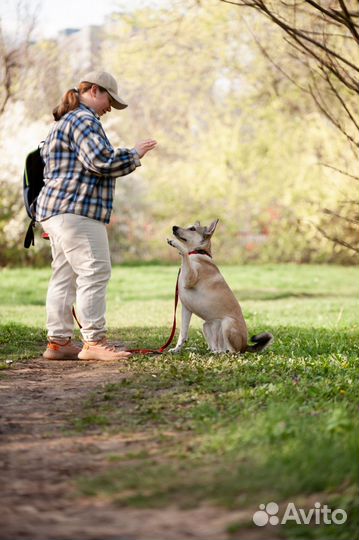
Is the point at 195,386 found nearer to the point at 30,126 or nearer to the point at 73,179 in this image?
the point at 73,179

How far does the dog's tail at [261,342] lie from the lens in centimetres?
742

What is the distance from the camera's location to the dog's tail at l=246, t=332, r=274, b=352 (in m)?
7.42

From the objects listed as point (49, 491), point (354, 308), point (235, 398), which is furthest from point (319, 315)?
point (49, 491)

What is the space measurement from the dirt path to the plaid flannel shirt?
65.5 inches

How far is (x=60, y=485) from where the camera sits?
3742 millimetres

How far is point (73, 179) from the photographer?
277 inches

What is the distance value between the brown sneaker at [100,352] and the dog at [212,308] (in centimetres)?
57

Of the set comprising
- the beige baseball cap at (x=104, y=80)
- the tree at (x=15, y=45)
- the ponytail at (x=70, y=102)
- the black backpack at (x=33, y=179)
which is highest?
the tree at (x=15, y=45)

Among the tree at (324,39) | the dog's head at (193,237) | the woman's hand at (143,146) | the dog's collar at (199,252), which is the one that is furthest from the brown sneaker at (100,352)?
the tree at (324,39)

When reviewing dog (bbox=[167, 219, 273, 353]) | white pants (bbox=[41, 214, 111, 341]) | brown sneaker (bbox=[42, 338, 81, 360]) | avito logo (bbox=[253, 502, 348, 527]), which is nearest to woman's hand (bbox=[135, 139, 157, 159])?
white pants (bbox=[41, 214, 111, 341])

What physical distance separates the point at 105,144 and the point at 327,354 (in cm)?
269

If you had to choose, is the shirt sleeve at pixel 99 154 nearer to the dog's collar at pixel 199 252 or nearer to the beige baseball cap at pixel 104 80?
the beige baseball cap at pixel 104 80

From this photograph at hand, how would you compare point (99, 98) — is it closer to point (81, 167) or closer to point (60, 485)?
point (81, 167)

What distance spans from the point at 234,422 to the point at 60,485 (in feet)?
4.01
